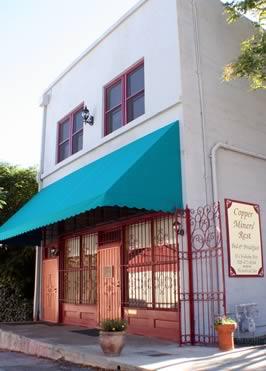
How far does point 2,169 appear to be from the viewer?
22.6 meters

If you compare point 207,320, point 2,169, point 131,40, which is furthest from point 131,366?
point 2,169

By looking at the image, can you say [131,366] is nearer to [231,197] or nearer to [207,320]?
[207,320]

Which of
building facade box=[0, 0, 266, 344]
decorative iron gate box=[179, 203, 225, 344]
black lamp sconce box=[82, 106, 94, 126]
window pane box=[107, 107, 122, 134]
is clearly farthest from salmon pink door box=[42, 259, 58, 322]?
decorative iron gate box=[179, 203, 225, 344]

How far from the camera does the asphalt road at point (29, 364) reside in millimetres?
9141

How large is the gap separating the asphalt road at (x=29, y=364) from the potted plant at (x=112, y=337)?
457 millimetres

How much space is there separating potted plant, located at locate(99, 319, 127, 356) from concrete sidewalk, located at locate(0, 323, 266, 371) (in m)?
0.14

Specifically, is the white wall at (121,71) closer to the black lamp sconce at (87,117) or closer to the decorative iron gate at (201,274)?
the black lamp sconce at (87,117)

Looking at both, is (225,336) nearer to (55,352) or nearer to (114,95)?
(55,352)

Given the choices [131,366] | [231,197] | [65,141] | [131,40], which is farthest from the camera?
[65,141]

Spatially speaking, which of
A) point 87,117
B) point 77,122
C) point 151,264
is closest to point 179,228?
point 151,264

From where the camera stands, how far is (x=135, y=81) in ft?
43.8

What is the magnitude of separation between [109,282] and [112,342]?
14.8 ft

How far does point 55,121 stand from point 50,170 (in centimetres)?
179

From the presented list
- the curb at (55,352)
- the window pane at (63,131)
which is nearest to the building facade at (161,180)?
the window pane at (63,131)
